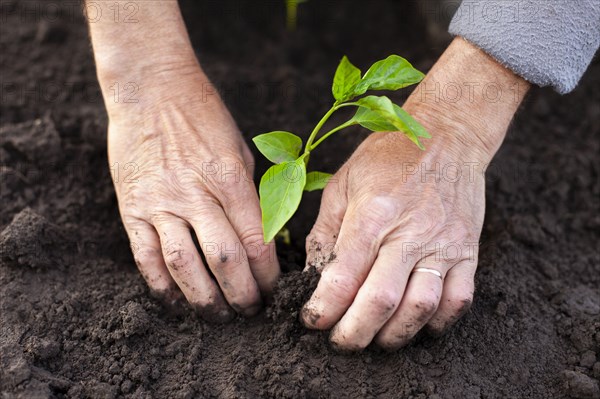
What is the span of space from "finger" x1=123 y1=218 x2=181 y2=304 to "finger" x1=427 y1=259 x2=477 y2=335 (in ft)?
2.32

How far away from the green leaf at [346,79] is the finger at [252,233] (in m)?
0.38

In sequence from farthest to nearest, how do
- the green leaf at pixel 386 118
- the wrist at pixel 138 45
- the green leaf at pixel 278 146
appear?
the wrist at pixel 138 45, the green leaf at pixel 278 146, the green leaf at pixel 386 118

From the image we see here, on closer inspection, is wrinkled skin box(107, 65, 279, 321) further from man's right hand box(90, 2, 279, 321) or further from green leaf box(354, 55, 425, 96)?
green leaf box(354, 55, 425, 96)

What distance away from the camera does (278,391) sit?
4.73 ft

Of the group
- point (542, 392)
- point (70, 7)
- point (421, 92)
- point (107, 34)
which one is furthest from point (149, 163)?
point (70, 7)

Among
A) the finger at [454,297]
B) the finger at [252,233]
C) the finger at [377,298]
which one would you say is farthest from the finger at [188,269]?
the finger at [454,297]

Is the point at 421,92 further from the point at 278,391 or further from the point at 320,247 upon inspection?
the point at 278,391

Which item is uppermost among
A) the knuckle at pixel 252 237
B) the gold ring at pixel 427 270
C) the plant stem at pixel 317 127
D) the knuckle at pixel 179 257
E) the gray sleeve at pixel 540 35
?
the gray sleeve at pixel 540 35

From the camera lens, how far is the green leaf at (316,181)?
1635 millimetres

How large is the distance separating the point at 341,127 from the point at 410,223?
11.7 inches

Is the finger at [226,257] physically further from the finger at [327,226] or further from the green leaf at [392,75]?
the green leaf at [392,75]

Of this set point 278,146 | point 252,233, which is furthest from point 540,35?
point 252,233

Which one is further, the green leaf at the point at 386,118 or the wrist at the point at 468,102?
the wrist at the point at 468,102

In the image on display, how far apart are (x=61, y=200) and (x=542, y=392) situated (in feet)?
5.10
